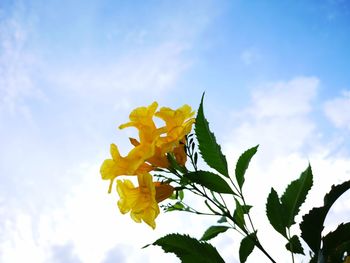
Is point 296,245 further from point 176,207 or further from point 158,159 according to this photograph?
point 176,207

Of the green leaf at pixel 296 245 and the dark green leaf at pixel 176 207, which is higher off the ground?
the dark green leaf at pixel 176 207

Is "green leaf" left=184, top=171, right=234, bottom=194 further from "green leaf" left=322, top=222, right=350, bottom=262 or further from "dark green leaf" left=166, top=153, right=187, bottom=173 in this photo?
"green leaf" left=322, top=222, right=350, bottom=262

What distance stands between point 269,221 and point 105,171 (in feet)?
2.87

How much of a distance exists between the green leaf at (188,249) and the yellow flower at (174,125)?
1.46 ft

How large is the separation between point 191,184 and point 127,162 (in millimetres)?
354

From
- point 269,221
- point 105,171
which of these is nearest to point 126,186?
point 105,171

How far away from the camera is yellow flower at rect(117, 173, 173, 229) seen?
168cm

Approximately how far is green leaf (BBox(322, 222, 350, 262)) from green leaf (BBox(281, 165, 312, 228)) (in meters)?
0.20

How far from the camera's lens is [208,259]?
61.5 inches

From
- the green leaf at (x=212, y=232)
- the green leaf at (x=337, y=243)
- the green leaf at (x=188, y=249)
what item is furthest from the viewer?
the green leaf at (x=212, y=232)

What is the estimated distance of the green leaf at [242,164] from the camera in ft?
5.61

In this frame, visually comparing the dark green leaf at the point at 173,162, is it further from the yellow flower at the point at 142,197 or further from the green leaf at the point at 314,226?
the green leaf at the point at 314,226

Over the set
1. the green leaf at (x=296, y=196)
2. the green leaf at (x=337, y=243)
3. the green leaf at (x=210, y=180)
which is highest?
the green leaf at (x=210, y=180)

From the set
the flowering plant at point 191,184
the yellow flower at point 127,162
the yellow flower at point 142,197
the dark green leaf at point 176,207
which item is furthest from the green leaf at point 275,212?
the dark green leaf at point 176,207
